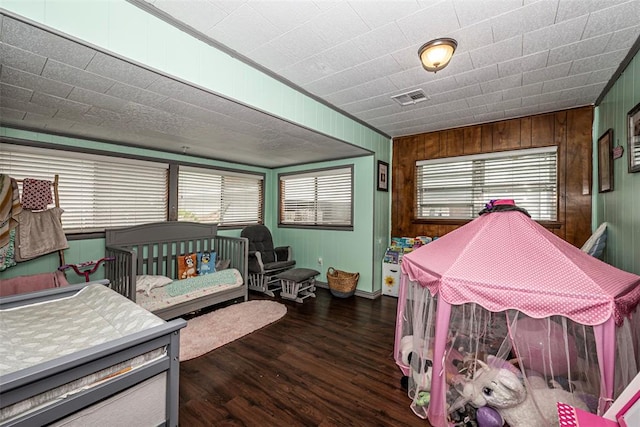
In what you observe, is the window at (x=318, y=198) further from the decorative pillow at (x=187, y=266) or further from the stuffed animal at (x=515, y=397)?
the stuffed animal at (x=515, y=397)

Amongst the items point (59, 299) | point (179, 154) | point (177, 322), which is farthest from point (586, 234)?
point (179, 154)

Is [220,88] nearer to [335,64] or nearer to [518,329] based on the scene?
[335,64]

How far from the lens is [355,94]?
9.41 ft

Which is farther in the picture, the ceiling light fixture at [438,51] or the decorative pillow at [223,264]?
the decorative pillow at [223,264]

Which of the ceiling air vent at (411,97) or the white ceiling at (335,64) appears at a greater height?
the ceiling air vent at (411,97)

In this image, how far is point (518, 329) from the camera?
166 centimetres

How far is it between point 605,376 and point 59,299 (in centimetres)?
340

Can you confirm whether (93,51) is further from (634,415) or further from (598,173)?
(598,173)

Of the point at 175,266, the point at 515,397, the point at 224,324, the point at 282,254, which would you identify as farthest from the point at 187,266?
the point at 515,397

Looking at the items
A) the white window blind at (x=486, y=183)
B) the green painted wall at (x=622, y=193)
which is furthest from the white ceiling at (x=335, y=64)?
the white window blind at (x=486, y=183)

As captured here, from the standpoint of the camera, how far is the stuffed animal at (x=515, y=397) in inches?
58.6

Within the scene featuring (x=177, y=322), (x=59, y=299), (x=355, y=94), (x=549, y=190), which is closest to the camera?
(x=177, y=322)

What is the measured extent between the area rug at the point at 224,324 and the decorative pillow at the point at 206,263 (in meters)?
0.64

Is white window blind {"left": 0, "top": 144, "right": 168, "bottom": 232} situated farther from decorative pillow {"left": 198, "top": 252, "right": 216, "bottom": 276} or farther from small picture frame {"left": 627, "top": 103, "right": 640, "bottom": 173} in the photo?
small picture frame {"left": 627, "top": 103, "right": 640, "bottom": 173}
